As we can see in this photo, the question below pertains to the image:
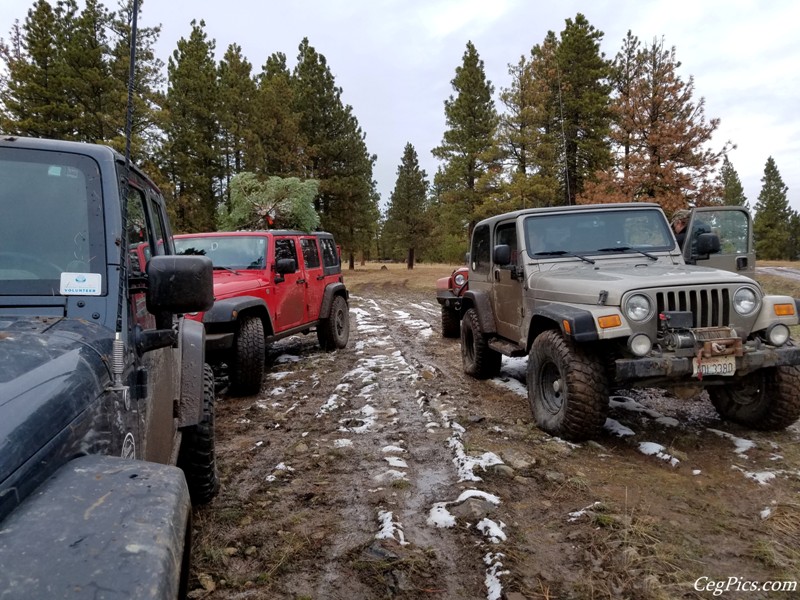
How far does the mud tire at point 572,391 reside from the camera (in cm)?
379

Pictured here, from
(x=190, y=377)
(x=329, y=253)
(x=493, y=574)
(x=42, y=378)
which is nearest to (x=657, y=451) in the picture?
(x=493, y=574)

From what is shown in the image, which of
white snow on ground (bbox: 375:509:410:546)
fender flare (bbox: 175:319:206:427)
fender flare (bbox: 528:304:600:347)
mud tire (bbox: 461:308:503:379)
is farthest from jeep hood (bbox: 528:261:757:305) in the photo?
fender flare (bbox: 175:319:206:427)

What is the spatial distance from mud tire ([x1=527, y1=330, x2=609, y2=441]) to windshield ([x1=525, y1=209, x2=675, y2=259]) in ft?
4.03

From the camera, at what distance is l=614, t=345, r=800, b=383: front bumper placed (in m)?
3.56

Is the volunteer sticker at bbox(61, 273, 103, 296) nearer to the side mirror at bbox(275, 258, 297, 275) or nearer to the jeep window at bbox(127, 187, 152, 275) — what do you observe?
the jeep window at bbox(127, 187, 152, 275)

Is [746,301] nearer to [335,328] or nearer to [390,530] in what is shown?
[390,530]

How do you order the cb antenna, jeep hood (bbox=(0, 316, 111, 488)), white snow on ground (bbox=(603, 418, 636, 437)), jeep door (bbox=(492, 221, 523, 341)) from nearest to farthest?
1. jeep hood (bbox=(0, 316, 111, 488))
2. the cb antenna
3. white snow on ground (bbox=(603, 418, 636, 437))
4. jeep door (bbox=(492, 221, 523, 341))

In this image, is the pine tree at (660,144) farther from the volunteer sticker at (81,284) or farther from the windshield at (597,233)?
the volunteer sticker at (81,284)

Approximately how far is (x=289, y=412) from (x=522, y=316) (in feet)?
8.17

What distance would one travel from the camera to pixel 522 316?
202 inches

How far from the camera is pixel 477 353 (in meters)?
6.08

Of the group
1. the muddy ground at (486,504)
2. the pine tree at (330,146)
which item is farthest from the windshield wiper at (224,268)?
Result: the pine tree at (330,146)

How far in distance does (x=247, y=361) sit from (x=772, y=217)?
68223 mm

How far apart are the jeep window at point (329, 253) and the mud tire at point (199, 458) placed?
221 inches
